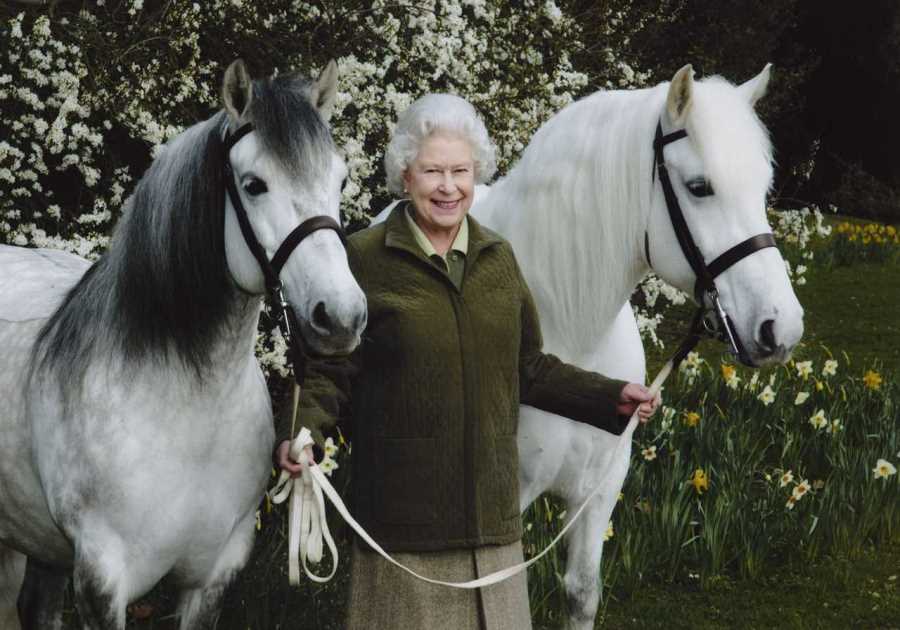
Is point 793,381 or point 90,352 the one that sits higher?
point 90,352

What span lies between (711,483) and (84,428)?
315cm

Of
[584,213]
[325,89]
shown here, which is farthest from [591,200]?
[325,89]

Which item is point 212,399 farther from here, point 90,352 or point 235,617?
point 235,617

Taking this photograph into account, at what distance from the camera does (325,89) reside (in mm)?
2590

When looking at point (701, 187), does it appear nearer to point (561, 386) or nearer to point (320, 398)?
point (561, 386)

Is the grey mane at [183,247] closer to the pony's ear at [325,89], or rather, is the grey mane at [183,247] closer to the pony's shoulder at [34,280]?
the pony's ear at [325,89]

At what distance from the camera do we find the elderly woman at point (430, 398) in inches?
99.1

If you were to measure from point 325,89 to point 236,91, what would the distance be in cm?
22

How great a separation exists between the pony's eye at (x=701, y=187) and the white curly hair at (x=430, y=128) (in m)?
0.60

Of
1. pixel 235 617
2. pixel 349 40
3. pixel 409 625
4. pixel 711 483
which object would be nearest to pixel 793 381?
pixel 711 483

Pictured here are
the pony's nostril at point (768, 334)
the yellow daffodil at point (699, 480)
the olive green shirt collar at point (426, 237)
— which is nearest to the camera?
the olive green shirt collar at point (426, 237)

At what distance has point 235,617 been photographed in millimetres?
3930

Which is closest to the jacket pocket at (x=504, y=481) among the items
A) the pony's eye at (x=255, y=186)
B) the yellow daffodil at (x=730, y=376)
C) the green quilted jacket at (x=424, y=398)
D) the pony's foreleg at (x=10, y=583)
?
the green quilted jacket at (x=424, y=398)

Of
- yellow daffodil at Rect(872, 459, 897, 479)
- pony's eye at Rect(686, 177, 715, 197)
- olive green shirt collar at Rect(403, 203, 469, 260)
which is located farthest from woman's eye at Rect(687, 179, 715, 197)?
yellow daffodil at Rect(872, 459, 897, 479)
